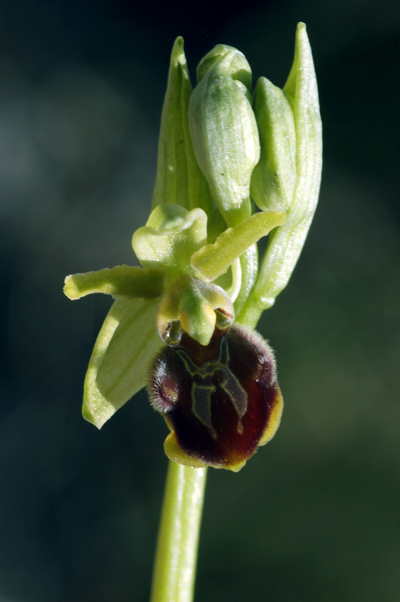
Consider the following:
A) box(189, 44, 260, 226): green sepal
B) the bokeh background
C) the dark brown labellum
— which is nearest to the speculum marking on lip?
the dark brown labellum

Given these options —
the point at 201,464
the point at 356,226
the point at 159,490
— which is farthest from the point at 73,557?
the point at 201,464

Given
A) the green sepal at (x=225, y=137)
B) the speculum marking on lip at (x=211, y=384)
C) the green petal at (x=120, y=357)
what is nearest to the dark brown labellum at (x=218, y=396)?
the speculum marking on lip at (x=211, y=384)

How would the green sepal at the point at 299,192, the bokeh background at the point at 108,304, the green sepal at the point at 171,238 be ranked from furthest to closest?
1. the bokeh background at the point at 108,304
2. the green sepal at the point at 299,192
3. the green sepal at the point at 171,238

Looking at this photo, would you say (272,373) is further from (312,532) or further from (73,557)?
(73,557)

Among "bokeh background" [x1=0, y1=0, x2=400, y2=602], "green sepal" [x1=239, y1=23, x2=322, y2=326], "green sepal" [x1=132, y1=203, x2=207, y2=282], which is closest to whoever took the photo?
"green sepal" [x1=132, y1=203, x2=207, y2=282]

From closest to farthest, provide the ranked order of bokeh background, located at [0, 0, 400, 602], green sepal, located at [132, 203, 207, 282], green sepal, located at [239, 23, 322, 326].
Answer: green sepal, located at [132, 203, 207, 282] → green sepal, located at [239, 23, 322, 326] → bokeh background, located at [0, 0, 400, 602]

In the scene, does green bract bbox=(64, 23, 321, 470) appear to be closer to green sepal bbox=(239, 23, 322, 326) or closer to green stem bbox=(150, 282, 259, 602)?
green sepal bbox=(239, 23, 322, 326)

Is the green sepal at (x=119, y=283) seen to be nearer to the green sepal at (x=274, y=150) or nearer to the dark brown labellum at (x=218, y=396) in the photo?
the dark brown labellum at (x=218, y=396)
